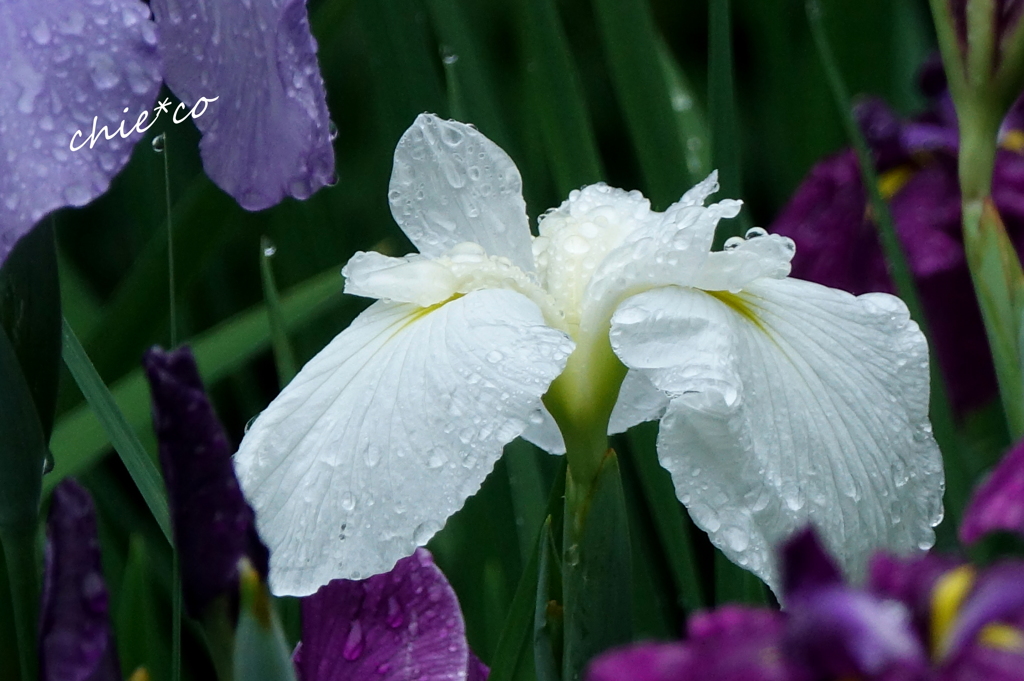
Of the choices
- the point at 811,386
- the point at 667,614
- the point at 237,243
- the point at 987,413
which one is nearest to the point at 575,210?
the point at 811,386

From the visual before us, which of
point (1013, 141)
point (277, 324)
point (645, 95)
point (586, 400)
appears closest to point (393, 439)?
point (586, 400)

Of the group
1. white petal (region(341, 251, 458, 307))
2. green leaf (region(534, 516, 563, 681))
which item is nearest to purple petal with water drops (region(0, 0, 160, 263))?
white petal (region(341, 251, 458, 307))

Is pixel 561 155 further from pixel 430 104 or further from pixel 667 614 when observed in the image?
pixel 667 614

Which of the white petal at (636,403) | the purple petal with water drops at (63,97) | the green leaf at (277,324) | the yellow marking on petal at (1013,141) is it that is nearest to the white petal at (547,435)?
the white petal at (636,403)

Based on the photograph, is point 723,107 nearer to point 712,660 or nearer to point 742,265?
point 742,265

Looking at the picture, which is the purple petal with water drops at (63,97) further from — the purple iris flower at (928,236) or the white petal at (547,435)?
the purple iris flower at (928,236)
